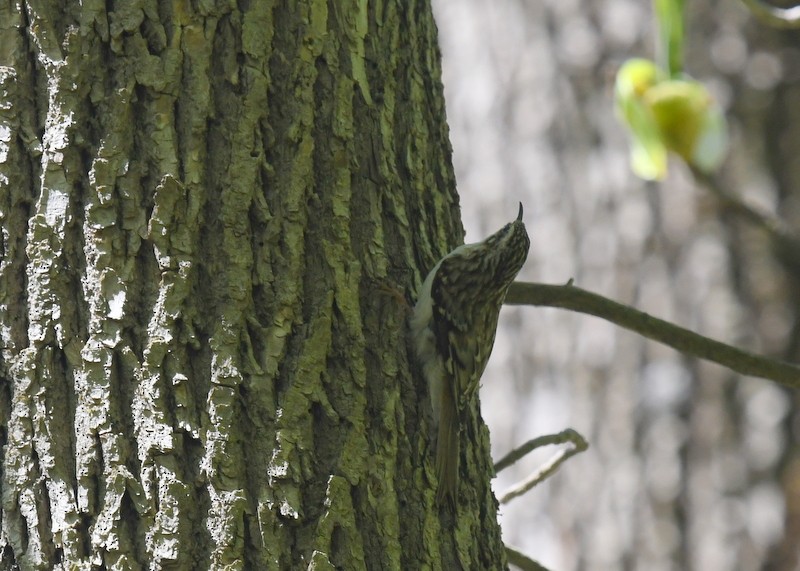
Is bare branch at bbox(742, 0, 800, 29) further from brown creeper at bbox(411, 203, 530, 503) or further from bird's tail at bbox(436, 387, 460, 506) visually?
bird's tail at bbox(436, 387, 460, 506)

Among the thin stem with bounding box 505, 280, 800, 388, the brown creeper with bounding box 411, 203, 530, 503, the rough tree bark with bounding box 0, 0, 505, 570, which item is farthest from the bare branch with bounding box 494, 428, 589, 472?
the rough tree bark with bounding box 0, 0, 505, 570

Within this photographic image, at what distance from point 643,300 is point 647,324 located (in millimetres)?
1788

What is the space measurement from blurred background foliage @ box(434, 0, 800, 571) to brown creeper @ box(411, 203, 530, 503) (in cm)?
124

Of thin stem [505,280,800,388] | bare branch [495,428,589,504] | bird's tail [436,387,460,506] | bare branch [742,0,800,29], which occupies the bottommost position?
bird's tail [436,387,460,506]

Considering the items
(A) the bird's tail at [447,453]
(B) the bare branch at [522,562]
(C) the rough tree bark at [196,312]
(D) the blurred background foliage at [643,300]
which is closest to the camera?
(C) the rough tree bark at [196,312]

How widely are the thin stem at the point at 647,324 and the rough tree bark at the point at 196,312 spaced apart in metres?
0.49

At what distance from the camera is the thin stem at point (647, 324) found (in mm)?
2359

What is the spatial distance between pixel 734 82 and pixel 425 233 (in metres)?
2.37

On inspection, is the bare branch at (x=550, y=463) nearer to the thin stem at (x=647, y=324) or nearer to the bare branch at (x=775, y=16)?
the thin stem at (x=647, y=324)

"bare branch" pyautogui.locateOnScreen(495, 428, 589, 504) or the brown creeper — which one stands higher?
the brown creeper

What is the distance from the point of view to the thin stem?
2.36 meters

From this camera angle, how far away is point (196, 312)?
5.78 feet

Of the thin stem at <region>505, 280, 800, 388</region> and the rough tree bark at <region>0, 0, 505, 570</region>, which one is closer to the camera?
the rough tree bark at <region>0, 0, 505, 570</region>

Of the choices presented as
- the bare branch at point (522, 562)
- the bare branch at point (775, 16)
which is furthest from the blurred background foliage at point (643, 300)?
the bare branch at point (522, 562)
